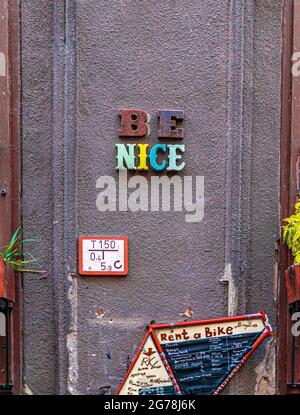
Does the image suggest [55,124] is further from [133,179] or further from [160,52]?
[160,52]

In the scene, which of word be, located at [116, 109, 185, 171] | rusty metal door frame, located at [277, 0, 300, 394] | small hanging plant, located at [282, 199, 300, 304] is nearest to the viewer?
small hanging plant, located at [282, 199, 300, 304]

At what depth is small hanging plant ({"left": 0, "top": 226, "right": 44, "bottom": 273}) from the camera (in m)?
3.46

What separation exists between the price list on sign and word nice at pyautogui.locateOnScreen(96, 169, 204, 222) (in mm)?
256

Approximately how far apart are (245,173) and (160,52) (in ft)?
3.98

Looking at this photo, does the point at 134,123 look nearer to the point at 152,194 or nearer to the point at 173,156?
the point at 173,156

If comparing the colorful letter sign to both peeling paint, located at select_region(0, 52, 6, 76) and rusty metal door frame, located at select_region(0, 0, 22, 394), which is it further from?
peeling paint, located at select_region(0, 52, 6, 76)

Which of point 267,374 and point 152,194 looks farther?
point 267,374

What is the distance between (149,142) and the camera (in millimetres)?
3432

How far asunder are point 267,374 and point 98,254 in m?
1.77

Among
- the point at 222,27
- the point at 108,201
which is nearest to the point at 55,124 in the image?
the point at 108,201

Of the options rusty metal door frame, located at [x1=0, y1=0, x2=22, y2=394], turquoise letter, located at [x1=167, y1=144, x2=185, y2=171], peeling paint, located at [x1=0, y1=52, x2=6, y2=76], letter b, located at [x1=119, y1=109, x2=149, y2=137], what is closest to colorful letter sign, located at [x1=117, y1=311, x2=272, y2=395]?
rusty metal door frame, located at [x1=0, y1=0, x2=22, y2=394]

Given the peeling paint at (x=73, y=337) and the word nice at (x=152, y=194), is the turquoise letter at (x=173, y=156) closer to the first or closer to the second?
the word nice at (x=152, y=194)

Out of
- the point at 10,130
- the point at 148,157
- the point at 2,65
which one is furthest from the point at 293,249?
the point at 2,65

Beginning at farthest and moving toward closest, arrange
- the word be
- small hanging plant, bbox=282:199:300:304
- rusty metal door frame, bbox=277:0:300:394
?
rusty metal door frame, bbox=277:0:300:394 < the word be < small hanging plant, bbox=282:199:300:304
